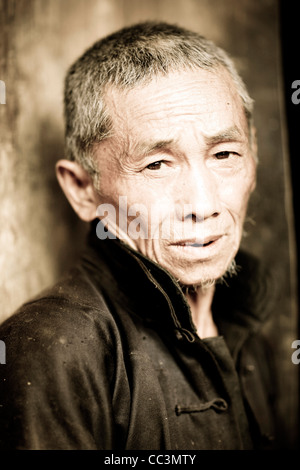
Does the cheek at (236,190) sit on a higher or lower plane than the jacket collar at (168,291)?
higher

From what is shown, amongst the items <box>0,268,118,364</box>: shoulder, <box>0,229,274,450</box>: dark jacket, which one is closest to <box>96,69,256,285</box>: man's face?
<box>0,229,274,450</box>: dark jacket

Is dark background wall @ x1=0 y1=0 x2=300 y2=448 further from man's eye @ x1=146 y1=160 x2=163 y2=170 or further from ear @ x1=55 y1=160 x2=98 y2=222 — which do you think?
man's eye @ x1=146 y1=160 x2=163 y2=170

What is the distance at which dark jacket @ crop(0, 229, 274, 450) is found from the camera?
0.97 metres

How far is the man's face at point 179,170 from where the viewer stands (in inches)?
46.1

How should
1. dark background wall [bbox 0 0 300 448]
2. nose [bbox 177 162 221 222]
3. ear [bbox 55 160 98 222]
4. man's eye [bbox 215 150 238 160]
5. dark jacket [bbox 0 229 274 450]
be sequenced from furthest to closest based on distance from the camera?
1. dark background wall [bbox 0 0 300 448]
2. ear [bbox 55 160 98 222]
3. man's eye [bbox 215 150 238 160]
4. nose [bbox 177 162 221 222]
5. dark jacket [bbox 0 229 274 450]

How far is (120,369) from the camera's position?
113 cm

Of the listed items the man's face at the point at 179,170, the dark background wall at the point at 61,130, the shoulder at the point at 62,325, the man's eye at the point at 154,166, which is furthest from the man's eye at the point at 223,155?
the shoulder at the point at 62,325

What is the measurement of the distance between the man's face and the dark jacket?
0.35 feet

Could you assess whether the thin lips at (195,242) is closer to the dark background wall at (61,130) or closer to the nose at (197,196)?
the nose at (197,196)

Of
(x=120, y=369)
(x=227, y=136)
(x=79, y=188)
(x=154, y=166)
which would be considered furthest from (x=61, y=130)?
(x=120, y=369)

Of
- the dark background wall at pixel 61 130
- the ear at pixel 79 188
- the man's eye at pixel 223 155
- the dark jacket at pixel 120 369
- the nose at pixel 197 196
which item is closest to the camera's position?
the dark jacket at pixel 120 369

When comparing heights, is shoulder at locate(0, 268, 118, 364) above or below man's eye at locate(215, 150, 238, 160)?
below
